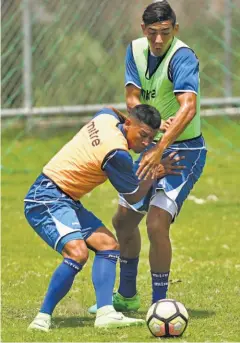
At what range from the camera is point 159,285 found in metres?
8.64

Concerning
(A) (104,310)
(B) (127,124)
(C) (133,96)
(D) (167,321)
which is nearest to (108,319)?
(A) (104,310)

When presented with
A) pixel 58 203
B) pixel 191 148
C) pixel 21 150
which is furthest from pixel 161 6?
pixel 21 150

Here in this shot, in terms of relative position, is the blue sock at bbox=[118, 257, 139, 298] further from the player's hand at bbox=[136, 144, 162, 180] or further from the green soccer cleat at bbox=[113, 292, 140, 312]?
the player's hand at bbox=[136, 144, 162, 180]

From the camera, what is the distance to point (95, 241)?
8203 mm

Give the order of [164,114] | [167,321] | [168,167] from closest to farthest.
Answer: [167,321] < [168,167] < [164,114]

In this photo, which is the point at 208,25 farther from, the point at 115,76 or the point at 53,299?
the point at 53,299

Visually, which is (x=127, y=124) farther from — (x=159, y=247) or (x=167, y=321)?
(x=167, y=321)

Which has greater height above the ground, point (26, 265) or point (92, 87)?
point (26, 265)

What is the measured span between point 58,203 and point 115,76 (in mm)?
10623

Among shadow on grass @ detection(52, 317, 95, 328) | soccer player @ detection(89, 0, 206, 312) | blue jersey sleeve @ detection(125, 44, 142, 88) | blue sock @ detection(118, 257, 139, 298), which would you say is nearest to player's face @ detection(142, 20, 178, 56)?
soccer player @ detection(89, 0, 206, 312)

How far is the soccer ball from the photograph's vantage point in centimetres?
764

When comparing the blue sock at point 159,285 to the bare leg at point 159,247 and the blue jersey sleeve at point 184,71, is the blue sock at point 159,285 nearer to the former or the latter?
the bare leg at point 159,247

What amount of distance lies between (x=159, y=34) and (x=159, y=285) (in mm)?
1926

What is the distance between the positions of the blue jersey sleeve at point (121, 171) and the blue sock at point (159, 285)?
33.4 inches
